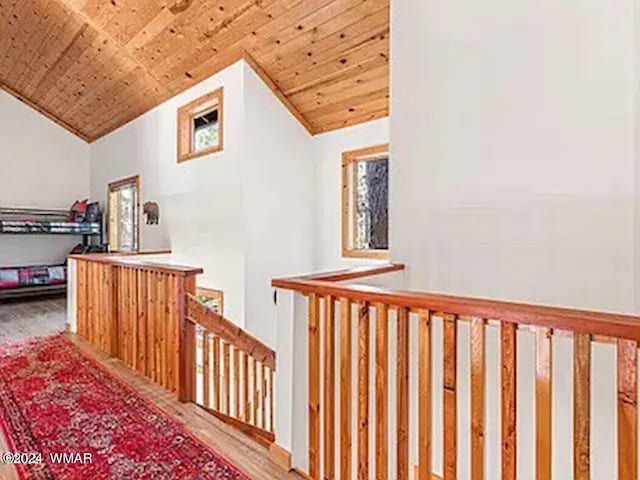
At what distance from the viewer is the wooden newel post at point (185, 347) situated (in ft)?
9.19

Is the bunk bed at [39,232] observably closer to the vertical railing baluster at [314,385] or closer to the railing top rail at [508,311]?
the vertical railing baluster at [314,385]

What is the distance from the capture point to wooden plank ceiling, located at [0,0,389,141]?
382 cm

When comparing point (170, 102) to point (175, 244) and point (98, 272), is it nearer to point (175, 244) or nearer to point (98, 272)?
point (175, 244)

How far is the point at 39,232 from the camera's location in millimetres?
7398

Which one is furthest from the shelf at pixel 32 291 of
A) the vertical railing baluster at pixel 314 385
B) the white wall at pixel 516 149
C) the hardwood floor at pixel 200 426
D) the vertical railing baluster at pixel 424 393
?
the vertical railing baluster at pixel 424 393

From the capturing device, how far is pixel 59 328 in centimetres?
484

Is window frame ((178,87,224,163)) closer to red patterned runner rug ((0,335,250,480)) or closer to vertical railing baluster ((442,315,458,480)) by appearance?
red patterned runner rug ((0,335,250,480))

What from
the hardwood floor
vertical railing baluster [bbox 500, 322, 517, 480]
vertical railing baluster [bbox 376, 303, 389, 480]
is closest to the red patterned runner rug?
the hardwood floor

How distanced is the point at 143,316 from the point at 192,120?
10.9 feet

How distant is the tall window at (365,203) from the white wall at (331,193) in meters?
0.08

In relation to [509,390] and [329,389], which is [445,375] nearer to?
[509,390]

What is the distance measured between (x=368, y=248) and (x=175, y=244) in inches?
108

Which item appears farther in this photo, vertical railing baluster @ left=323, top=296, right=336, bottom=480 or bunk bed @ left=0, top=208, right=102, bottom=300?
bunk bed @ left=0, top=208, right=102, bottom=300

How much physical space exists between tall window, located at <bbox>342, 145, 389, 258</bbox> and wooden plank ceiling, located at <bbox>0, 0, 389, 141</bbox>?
1.50 ft
